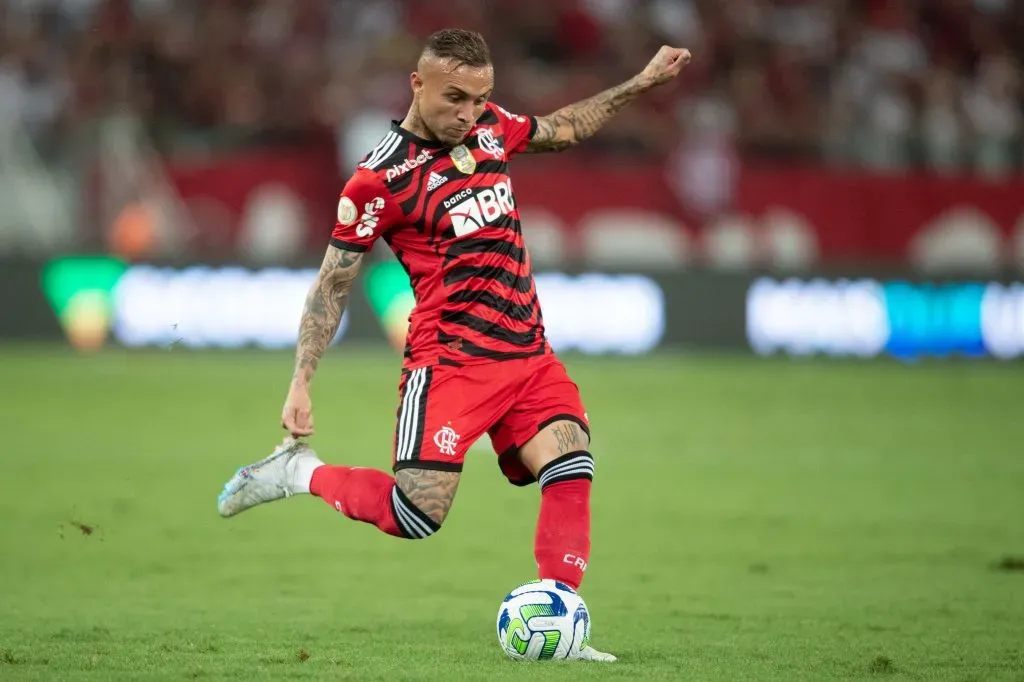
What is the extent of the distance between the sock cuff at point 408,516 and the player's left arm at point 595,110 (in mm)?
1519

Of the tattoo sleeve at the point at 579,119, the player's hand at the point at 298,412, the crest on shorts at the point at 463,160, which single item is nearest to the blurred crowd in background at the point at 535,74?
the tattoo sleeve at the point at 579,119

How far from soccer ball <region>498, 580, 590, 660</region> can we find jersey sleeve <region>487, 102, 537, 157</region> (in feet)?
5.65

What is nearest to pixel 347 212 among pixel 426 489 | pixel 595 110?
pixel 426 489

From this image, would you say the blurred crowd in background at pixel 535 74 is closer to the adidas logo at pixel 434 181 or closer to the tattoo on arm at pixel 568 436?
the adidas logo at pixel 434 181

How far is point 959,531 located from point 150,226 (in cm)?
1113

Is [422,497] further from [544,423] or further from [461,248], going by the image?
[461,248]

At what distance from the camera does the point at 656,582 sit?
23.3ft

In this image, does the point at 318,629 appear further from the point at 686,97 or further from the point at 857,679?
the point at 686,97

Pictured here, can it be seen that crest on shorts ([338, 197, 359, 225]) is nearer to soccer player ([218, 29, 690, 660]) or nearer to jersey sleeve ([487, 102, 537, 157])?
soccer player ([218, 29, 690, 660])

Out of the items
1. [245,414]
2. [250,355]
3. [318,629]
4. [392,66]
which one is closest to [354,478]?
[318,629]

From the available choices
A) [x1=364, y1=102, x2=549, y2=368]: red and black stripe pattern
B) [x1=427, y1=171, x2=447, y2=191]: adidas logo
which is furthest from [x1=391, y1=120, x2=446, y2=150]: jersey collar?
[x1=427, y1=171, x2=447, y2=191]: adidas logo

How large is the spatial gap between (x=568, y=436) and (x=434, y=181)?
3.47 ft

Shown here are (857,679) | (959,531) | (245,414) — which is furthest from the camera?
(245,414)

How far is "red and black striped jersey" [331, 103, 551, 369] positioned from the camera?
5.55 meters
